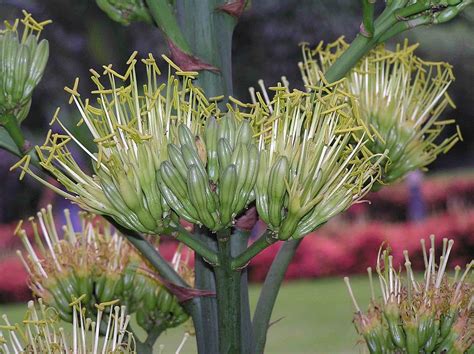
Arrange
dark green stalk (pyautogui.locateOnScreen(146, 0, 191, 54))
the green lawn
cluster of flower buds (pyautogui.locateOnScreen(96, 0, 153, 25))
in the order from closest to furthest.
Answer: dark green stalk (pyautogui.locateOnScreen(146, 0, 191, 54)) → cluster of flower buds (pyautogui.locateOnScreen(96, 0, 153, 25)) → the green lawn

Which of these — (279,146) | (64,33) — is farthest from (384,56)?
(64,33)

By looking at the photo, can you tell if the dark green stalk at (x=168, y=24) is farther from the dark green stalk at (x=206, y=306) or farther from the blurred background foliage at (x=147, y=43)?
the blurred background foliage at (x=147, y=43)

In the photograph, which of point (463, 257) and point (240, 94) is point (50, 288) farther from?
point (240, 94)

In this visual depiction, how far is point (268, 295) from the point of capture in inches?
41.5

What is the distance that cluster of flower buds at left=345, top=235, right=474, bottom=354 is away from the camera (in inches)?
40.8

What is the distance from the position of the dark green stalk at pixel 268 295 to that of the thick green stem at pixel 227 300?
95mm

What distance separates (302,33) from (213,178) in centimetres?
751

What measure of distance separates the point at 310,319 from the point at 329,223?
2.98m

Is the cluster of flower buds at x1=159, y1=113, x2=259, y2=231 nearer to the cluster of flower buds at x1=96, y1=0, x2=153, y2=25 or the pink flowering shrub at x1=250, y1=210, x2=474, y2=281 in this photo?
the cluster of flower buds at x1=96, y1=0, x2=153, y2=25

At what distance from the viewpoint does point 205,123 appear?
2.88 feet

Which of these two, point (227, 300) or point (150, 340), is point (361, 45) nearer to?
point (227, 300)

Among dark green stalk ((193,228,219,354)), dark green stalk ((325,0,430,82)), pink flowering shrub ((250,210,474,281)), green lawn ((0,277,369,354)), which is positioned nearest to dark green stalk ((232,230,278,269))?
dark green stalk ((193,228,219,354))

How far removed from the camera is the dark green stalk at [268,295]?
1031 millimetres

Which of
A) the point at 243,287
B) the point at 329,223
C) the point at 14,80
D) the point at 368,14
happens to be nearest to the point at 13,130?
the point at 14,80
